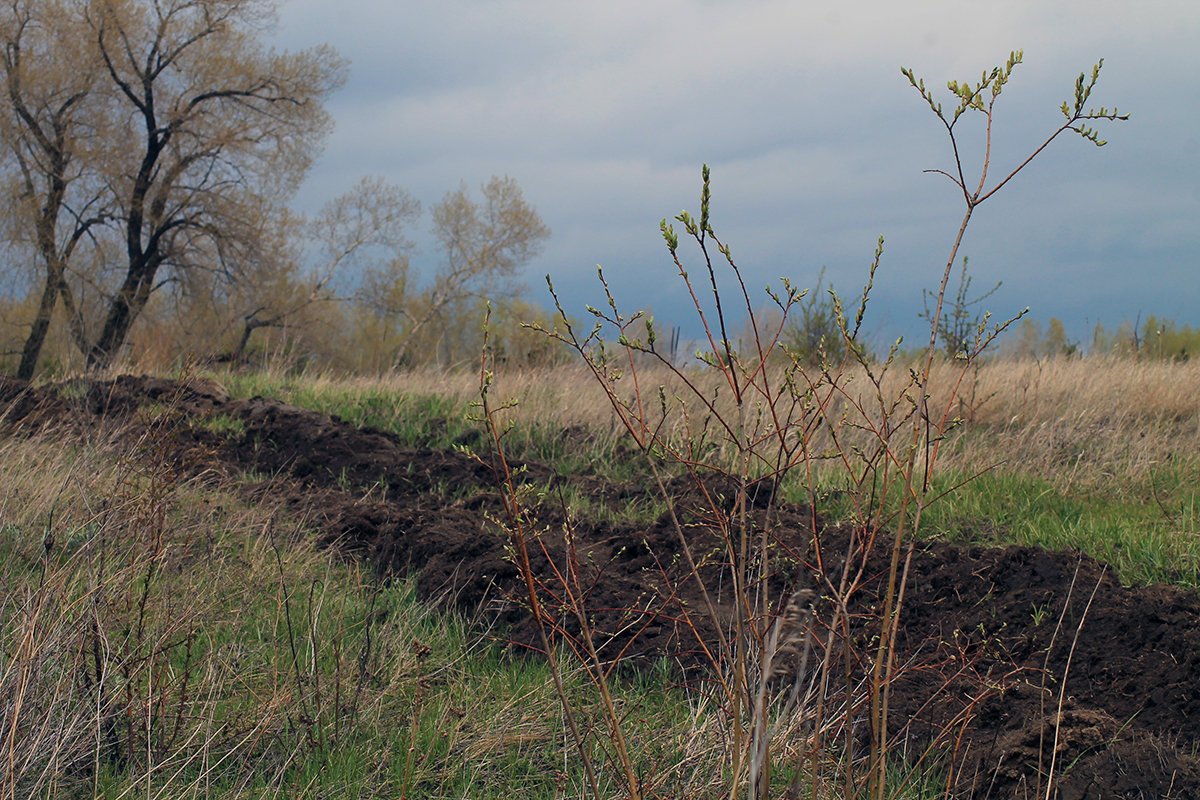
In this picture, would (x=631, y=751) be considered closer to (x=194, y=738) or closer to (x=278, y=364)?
(x=194, y=738)

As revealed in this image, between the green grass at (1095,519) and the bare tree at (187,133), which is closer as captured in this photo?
the green grass at (1095,519)

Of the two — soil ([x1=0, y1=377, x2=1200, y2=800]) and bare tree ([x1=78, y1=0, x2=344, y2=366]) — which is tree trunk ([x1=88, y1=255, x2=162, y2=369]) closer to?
bare tree ([x1=78, y1=0, x2=344, y2=366])

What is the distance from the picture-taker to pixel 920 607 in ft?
12.3

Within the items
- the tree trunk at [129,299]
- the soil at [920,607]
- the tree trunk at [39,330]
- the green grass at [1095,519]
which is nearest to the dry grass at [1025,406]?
the green grass at [1095,519]

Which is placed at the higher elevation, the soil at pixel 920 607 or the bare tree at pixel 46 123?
the bare tree at pixel 46 123

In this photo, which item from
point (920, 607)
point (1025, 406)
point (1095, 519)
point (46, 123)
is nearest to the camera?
point (920, 607)

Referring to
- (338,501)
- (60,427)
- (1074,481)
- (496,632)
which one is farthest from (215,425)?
(1074,481)

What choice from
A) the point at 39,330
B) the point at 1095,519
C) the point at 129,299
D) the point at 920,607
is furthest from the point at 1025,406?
the point at 39,330

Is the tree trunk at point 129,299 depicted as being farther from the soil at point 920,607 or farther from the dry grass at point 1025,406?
the soil at point 920,607

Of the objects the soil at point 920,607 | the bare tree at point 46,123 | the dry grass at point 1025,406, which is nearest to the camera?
the soil at point 920,607

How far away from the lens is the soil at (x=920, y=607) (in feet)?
8.25

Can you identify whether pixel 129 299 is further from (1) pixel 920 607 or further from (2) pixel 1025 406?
(1) pixel 920 607

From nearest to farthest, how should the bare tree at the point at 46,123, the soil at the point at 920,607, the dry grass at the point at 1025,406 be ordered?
1. the soil at the point at 920,607
2. the dry grass at the point at 1025,406
3. the bare tree at the point at 46,123

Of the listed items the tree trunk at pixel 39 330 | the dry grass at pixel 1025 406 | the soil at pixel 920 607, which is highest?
the tree trunk at pixel 39 330
